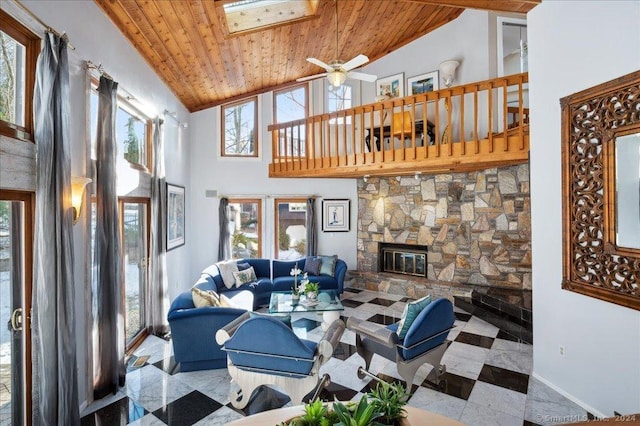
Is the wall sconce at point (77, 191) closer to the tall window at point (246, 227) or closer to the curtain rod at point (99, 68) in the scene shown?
the curtain rod at point (99, 68)

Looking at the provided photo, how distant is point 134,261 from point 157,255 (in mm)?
297

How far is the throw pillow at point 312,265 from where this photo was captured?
630 centimetres

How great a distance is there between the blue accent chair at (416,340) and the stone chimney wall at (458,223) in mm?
2867

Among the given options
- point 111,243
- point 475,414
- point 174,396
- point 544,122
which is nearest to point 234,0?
point 111,243

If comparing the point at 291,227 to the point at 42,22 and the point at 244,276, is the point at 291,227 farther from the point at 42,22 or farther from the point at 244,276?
the point at 42,22

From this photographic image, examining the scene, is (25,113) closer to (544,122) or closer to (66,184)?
(66,184)

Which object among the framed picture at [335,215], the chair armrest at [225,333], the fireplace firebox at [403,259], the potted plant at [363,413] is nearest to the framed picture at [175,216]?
the chair armrest at [225,333]

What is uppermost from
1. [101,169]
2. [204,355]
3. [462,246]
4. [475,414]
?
[101,169]

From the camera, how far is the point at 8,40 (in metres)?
2.05

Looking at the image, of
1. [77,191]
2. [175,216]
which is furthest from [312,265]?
[77,191]

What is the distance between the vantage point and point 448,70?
19.3 ft

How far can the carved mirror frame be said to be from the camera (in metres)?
2.34

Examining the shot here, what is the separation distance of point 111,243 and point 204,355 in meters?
1.47

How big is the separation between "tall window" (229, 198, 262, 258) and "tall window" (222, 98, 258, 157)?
44.0 inches
